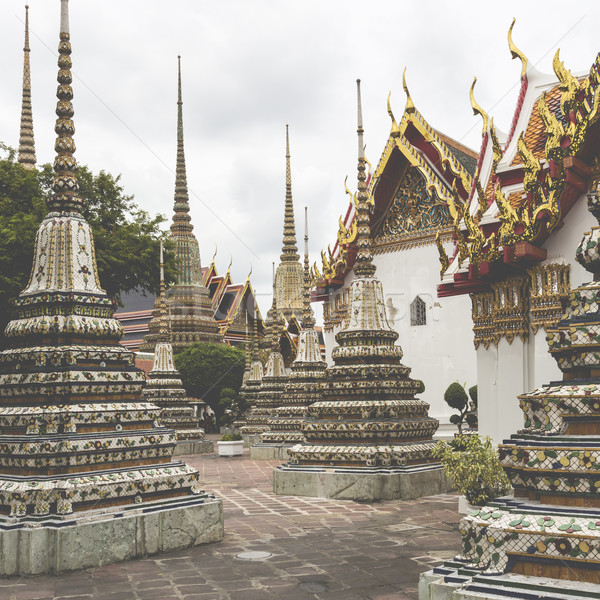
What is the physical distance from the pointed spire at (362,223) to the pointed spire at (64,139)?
5.41 m

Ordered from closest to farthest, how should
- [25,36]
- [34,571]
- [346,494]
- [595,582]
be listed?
[595,582] → [34,571] → [346,494] → [25,36]

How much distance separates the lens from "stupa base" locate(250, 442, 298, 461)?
57.3 ft

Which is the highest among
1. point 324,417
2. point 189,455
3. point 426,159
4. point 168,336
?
point 426,159

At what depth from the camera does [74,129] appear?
7590 millimetres

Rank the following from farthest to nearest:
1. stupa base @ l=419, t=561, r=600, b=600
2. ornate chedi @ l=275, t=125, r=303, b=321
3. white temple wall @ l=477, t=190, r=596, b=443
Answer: ornate chedi @ l=275, t=125, r=303, b=321
white temple wall @ l=477, t=190, r=596, b=443
stupa base @ l=419, t=561, r=600, b=600

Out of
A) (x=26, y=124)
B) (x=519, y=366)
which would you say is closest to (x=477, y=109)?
(x=519, y=366)

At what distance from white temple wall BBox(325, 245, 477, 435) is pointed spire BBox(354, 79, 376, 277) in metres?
7.99

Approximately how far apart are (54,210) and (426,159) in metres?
15.1

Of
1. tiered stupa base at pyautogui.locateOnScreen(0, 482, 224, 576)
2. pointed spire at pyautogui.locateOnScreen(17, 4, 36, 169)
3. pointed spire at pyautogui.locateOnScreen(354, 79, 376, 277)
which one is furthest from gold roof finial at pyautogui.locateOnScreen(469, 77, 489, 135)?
pointed spire at pyautogui.locateOnScreen(17, 4, 36, 169)

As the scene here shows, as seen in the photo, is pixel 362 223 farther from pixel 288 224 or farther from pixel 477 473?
pixel 288 224

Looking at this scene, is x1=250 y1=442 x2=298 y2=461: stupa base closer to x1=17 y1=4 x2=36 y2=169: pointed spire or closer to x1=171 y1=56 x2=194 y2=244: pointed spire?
x1=17 y1=4 x2=36 y2=169: pointed spire

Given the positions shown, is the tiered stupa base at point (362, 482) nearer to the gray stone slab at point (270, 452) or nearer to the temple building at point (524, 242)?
the temple building at point (524, 242)

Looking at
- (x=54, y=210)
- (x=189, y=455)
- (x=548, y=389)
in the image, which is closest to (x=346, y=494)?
(x=54, y=210)

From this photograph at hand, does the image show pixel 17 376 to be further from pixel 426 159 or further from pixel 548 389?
pixel 426 159
